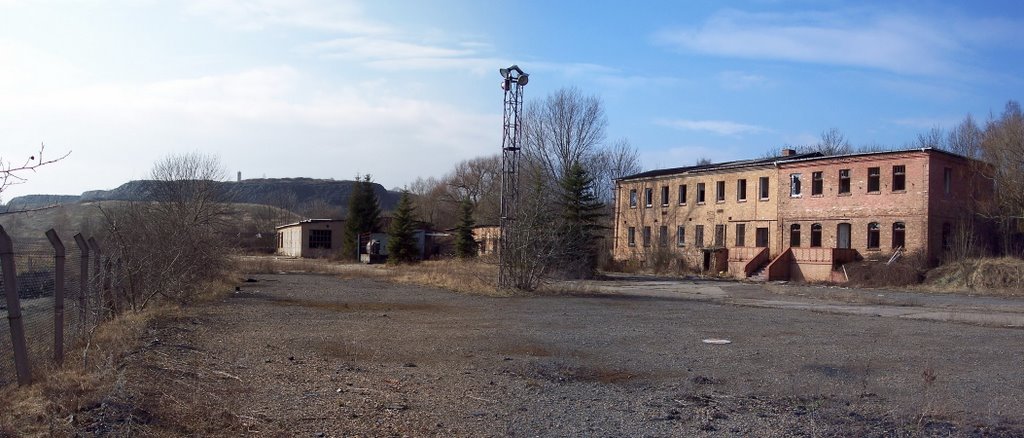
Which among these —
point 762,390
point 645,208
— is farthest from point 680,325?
point 645,208

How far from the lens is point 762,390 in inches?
364

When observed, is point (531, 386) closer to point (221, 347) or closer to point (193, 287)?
point (221, 347)

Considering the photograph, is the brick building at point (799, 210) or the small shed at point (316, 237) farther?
the small shed at point (316, 237)

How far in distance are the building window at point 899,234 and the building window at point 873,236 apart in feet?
3.08

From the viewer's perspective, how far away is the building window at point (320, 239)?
250 ft

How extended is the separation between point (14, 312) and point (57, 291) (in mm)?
1572

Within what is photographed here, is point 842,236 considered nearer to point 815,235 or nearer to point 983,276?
point 815,235

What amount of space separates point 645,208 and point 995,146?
2263 cm

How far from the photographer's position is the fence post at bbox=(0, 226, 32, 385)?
22.7ft

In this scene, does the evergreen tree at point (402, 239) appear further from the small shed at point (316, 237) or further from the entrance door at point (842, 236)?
the entrance door at point (842, 236)

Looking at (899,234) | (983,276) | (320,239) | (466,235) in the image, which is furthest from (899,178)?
(320,239)

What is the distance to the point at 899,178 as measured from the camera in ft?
140

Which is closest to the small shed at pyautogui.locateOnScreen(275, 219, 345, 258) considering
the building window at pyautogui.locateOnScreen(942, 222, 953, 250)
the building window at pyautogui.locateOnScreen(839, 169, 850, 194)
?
the building window at pyautogui.locateOnScreen(839, 169, 850, 194)

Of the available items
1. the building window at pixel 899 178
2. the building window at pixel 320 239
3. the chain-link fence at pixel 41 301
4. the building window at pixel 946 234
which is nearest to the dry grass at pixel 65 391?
the chain-link fence at pixel 41 301
